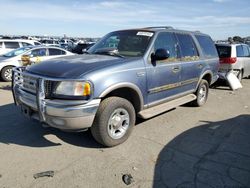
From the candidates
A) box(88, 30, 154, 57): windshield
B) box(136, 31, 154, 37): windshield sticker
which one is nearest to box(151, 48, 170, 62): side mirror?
box(88, 30, 154, 57): windshield

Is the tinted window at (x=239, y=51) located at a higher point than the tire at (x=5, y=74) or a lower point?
higher

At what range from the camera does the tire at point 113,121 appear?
4062 millimetres

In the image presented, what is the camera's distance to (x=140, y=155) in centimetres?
413

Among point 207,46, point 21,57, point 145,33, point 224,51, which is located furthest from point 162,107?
point 21,57

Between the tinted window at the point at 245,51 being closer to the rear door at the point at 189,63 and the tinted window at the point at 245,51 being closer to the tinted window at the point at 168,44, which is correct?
the rear door at the point at 189,63

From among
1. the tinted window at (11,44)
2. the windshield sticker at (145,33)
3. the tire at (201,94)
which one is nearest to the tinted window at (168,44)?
the windshield sticker at (145,33)

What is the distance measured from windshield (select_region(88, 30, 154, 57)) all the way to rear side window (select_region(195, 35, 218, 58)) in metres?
2.17

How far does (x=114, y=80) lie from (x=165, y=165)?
4.83 feet

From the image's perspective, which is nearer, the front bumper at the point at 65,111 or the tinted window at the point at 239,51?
the front bumper at the point at 65,111

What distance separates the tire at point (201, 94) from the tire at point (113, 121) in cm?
293

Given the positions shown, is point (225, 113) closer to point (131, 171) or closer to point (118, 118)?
point (118, 118)

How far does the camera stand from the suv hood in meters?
3.87

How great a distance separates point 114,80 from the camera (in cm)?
411

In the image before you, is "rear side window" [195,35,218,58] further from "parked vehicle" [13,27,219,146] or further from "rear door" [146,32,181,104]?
"rear door" [146,32,181,104]
